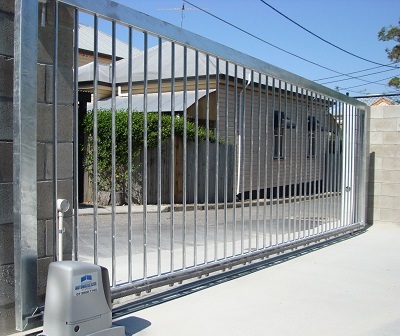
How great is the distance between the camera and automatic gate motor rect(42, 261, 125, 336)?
3.25 metres

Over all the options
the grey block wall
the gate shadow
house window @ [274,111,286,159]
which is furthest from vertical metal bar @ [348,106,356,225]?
the grey block wall

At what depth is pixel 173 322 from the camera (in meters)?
4.22

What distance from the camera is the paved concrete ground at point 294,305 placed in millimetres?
4199

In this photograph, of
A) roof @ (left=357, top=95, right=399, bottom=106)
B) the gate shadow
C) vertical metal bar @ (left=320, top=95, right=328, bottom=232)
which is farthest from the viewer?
roof @ (left=357, top=95, right=399, bottom=106)

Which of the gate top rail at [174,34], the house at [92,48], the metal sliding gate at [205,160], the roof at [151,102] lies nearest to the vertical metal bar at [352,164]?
the metal sliding gate at [205,160]

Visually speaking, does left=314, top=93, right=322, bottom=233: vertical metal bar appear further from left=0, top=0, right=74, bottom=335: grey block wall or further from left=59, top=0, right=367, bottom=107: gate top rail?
left=0, top=0, right=74, bottom=335: grey block wall

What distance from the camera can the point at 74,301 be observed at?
10.7ft

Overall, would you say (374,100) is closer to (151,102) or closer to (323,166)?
(151,102)

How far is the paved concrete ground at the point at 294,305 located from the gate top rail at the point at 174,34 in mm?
2435

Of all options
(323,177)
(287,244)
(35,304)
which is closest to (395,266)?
(287,244)

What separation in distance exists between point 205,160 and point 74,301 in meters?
2.71

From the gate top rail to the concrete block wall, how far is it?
349cm

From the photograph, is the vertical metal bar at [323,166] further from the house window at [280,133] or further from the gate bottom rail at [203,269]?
the house window at [280,133]

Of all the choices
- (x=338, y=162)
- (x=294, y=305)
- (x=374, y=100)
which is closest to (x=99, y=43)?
(x=374, y=100)
